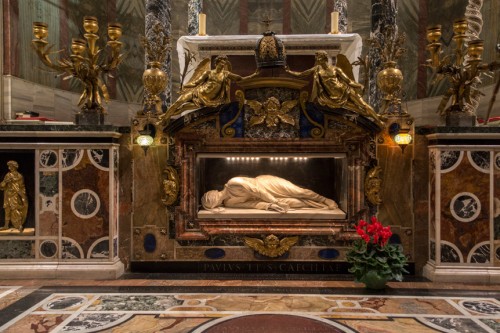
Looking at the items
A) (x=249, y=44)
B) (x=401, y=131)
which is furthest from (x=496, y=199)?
(x=249, y=44)

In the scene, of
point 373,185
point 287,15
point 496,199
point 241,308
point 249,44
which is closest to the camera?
point 241,308

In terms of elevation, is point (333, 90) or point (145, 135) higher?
point (333, 90)

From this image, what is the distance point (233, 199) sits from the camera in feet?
19.9

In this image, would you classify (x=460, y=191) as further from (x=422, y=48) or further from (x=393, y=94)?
(x=422, y=48)

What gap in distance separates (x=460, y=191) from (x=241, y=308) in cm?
317

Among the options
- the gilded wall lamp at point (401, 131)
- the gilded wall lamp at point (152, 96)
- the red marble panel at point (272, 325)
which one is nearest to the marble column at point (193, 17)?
the gilded wall lamp at point (152, 96)

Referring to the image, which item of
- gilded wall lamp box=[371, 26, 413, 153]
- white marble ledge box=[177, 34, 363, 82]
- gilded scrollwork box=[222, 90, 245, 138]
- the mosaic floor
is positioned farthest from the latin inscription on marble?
white marble ledge box=[177, 34, 363, 82]

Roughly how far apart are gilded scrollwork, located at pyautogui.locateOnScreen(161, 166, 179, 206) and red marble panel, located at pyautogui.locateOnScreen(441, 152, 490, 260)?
3466mm

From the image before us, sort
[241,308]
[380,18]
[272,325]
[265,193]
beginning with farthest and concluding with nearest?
[380,18] → [265,193] → [241,308] → [272,325]

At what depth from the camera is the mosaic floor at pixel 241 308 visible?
402cm

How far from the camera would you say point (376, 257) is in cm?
516

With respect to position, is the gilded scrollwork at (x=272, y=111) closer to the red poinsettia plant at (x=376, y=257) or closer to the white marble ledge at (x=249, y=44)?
the red poinsettia plant at (x=376, y=257)

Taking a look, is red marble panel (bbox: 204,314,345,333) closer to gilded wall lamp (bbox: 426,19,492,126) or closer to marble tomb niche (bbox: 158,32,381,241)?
marble tomb niche (bbox: 158,32,381,241)

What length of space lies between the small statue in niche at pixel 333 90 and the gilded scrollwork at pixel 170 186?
6.98ft
